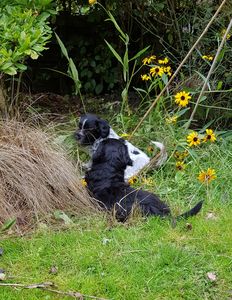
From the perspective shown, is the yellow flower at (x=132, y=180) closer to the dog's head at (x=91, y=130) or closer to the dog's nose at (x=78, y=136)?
the dog's head at (x=91, y=130)

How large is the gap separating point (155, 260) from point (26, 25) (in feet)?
7.83

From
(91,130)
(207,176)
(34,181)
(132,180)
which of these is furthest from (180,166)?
(34,181)

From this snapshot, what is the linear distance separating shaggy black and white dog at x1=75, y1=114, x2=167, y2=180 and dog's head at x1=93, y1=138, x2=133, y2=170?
0.10 meters

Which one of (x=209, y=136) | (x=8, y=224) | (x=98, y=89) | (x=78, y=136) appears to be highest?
(x=78, y=136)

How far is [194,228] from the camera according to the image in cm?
394

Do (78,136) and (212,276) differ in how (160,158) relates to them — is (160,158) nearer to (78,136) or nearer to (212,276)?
(78,136)

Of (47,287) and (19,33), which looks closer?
(47,287)

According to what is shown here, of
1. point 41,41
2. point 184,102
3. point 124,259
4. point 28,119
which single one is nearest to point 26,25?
point 41,41

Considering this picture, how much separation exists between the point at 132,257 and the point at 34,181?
1.23m

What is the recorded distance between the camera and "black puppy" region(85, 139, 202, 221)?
13.5 feet

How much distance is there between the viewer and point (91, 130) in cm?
475

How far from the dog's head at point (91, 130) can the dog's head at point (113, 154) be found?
0.36 ft

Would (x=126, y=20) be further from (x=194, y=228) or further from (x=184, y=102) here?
(x=194, y=228)

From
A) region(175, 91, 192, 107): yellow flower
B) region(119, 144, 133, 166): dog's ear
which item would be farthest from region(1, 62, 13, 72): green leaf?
region(175, 91, 192, 107): yellow flower
